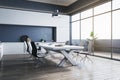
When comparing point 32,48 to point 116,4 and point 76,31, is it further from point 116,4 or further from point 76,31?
point 76,31

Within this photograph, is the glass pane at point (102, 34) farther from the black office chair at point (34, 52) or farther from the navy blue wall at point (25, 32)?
the black office chair at point (34, 52)

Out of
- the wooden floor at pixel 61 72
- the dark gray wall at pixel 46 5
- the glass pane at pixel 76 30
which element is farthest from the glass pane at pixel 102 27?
the wooden floor at pixel 61 72

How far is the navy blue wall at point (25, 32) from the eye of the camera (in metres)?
7.78

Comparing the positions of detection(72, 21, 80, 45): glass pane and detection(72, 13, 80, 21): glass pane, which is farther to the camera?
detection(72, 21, 80, 45): glass pane

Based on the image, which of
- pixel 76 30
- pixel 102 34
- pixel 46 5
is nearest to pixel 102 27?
pixel 102 34

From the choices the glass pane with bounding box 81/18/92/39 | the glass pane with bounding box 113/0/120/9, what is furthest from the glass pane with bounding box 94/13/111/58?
the glass pane with bounding box 113/0/120/9

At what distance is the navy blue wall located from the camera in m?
7.78

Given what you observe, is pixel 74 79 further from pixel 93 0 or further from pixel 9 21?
pixel 9 21

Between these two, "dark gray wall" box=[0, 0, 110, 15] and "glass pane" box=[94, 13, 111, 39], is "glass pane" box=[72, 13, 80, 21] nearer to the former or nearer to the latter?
"dark gray wall" box=[0, 0, 110, 15]

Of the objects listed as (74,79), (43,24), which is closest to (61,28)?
(43,24)

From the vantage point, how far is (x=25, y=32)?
27.3 feet

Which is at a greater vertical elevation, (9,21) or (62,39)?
(9,21)

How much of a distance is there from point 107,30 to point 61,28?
3.38m

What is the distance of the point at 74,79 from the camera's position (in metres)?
3.01
